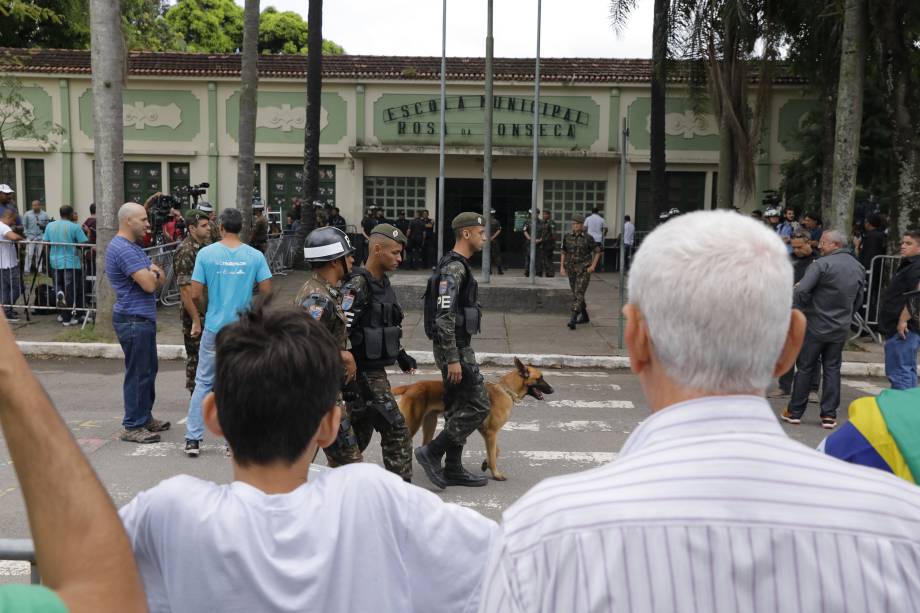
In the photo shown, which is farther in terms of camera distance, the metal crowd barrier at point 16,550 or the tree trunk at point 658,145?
the tree trunk at point 658,145

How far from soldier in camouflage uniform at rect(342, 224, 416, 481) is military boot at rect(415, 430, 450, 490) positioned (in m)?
0.78

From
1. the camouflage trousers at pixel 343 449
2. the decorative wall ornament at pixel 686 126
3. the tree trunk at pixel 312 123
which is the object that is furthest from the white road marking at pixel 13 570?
the decorative wall ornament at pixel 686 126

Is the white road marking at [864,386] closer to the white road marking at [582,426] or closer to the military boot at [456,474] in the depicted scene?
the white road marking at [582,426]

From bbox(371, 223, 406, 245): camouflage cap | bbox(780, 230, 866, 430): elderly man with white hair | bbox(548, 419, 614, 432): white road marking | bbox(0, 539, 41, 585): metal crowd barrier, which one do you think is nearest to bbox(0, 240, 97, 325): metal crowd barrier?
bbox(548, 419, 614, 432): white road marking

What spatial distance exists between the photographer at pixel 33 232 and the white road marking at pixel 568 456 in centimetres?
954

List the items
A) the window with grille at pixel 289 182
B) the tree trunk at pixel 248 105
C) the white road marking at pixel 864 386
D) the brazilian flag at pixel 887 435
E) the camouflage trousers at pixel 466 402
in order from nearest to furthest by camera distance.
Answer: the brazilian flag at pixel 887 435, the camouflage trousers at pixel 466 402, the white road marking at pixel 864 386, the tree trunk at pixel 248 105, the window with grille at pixel 289 182

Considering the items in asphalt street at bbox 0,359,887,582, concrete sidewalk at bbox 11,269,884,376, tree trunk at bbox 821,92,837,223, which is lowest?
asphalt street at bbox 0,359,887,582

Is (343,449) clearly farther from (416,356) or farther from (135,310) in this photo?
(416,356)

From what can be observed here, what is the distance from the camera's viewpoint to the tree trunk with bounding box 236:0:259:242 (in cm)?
1702

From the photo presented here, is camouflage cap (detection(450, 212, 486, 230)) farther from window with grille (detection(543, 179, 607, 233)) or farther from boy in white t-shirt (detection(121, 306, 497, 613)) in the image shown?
window with grille (detection(543, 179, 607, 233))

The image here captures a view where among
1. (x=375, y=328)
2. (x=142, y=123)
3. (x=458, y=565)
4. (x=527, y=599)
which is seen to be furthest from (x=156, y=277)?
(x=142, y=123)

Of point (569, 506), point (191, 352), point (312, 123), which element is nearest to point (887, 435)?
point (569, 506)

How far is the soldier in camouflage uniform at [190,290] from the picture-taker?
280 inches

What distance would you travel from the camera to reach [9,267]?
12.9 m
